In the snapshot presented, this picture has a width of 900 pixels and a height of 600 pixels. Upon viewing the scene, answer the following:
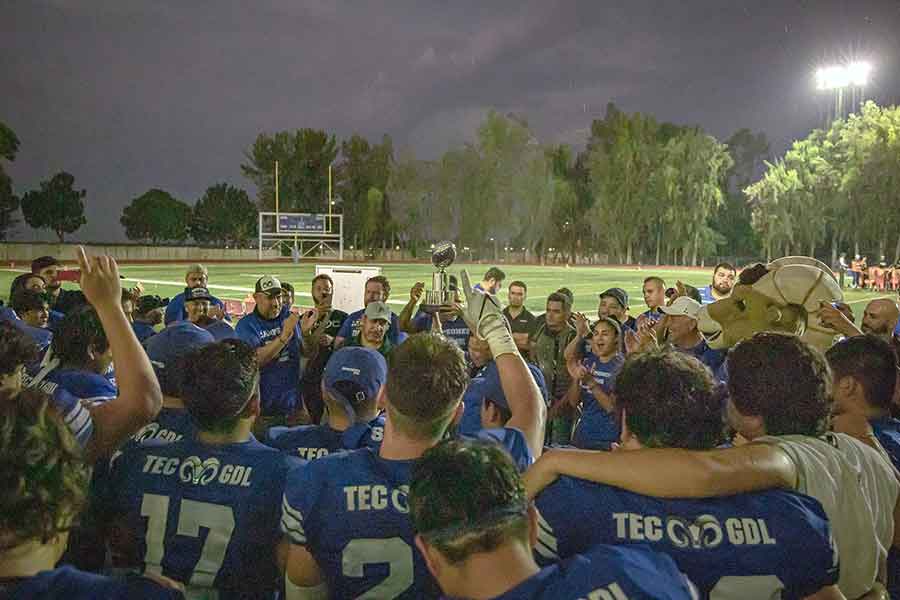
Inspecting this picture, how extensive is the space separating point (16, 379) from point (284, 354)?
10.6ft

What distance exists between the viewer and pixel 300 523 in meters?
2.21

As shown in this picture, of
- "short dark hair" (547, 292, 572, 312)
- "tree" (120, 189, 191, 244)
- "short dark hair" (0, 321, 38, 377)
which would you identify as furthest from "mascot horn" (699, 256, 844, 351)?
"tree" (120, 189, 191, 244)

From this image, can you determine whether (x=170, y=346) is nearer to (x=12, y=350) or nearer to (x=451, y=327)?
(x=12, y=350)

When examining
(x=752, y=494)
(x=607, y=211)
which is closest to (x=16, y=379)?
(x=752, y=494)

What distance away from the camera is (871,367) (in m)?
3.07

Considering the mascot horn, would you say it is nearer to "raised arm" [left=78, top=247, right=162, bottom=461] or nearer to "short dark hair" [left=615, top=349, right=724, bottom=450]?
"short dark hair" [left=615, top=349, right=724, bottom=450]

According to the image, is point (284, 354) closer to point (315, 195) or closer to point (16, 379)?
point (16, 379)

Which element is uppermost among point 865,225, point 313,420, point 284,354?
point 865,225

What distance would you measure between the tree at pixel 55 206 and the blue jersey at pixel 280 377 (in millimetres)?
97930

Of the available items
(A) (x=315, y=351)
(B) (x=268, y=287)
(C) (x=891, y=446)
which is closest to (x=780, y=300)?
(C) (x=891, y=446)

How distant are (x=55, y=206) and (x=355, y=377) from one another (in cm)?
10210

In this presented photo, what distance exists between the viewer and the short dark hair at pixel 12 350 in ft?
9.90

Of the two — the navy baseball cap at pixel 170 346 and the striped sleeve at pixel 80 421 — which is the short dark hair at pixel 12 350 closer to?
the navy baseball cap at pixel 170 346

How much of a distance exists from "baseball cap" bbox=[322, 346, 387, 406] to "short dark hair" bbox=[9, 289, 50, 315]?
4847 millimetres
